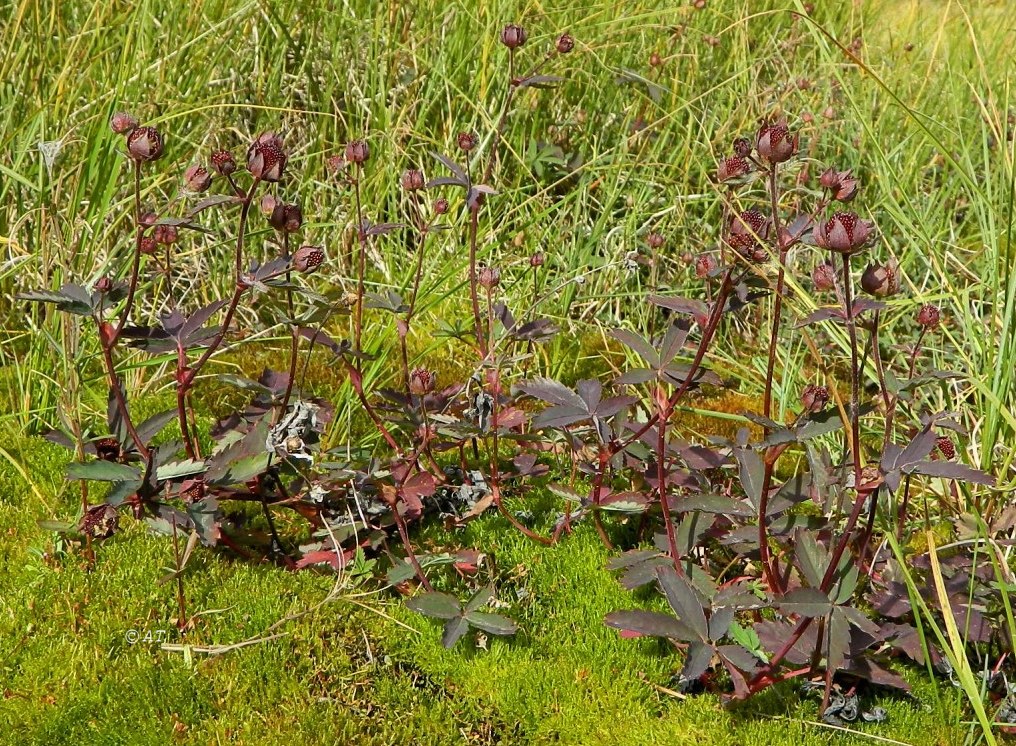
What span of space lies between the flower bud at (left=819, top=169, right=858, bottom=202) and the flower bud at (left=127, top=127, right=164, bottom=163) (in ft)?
4.07

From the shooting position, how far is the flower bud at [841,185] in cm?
186

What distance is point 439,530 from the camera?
2.45 meters

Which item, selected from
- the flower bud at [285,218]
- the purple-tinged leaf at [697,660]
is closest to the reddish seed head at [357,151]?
the flower bud at [285,218]

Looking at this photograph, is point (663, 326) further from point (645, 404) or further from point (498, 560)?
point (498, 560)

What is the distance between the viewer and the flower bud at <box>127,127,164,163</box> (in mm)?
1744

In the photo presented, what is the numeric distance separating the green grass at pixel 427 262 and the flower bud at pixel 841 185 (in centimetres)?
27

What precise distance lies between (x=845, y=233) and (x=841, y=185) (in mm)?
457

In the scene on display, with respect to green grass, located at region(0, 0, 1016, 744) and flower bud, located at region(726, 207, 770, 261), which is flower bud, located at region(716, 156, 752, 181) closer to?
flower bud, located at region(726, 207, 770, 261)

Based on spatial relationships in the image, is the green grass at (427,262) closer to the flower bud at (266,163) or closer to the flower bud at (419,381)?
the flower bud at (419,381)

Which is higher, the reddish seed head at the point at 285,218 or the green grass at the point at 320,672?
the reddish seed head at the point at 285,218

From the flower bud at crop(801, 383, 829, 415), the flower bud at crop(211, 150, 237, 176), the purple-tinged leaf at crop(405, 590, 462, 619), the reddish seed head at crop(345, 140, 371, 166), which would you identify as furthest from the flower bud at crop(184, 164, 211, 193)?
the flower bud at crop(801, 383, 829, 415)

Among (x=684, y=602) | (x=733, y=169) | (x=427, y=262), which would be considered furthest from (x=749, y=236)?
(x=427, y=262)

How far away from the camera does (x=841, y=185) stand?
189 cm

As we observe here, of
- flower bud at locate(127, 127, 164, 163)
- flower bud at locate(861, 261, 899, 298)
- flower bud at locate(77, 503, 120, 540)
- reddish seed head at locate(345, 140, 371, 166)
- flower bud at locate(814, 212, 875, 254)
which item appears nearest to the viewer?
flower bud at locate(814, 212, 875, 254)
